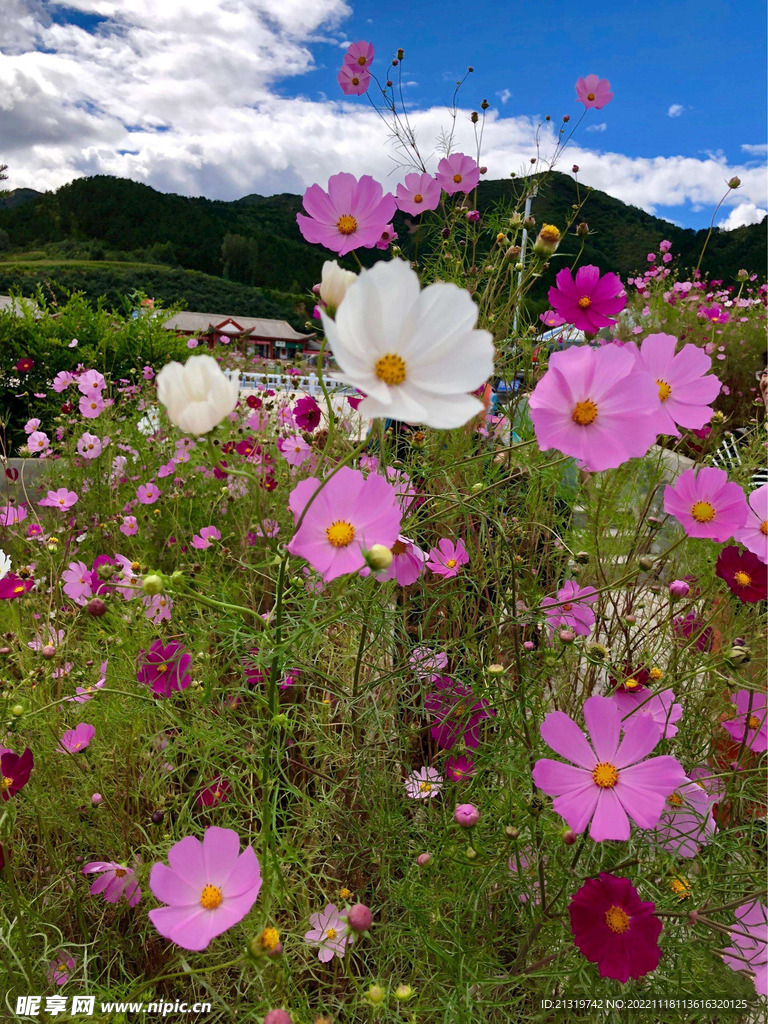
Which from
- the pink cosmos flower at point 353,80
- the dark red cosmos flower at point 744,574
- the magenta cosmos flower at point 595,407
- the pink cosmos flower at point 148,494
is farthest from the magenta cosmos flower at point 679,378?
the pink cosmos flower at point 148,494

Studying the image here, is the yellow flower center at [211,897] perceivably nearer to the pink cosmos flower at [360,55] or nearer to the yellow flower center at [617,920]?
the yellow flower center at [617,920]

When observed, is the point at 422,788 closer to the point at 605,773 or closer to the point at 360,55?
the point at 605,773

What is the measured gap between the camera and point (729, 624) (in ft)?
4.33

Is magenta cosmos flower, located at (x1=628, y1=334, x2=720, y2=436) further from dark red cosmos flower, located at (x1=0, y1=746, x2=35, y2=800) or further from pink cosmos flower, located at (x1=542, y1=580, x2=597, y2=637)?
dark red cosmos flower, located at (x1=0, y1=746, x2=35, y2=800)

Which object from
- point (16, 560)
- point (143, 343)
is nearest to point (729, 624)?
point (16, 560)

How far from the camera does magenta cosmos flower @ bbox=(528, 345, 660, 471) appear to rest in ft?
1.70

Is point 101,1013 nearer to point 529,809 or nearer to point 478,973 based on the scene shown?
point 478,973

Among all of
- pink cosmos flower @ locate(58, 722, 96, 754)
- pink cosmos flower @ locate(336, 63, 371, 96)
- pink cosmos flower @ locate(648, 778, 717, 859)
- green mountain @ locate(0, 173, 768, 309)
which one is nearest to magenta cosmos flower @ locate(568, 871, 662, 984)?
pink cosmos flower @ locate(648, 778, 717, 859)

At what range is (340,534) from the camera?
490mm

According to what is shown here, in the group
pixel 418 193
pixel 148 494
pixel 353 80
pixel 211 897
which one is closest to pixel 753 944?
pixel 211 897

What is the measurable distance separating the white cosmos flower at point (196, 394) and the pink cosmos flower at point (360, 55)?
3.77ft

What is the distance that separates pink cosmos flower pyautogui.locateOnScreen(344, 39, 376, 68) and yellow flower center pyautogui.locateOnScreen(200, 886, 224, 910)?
4.63 feet

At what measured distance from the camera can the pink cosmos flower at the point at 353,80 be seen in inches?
50.4

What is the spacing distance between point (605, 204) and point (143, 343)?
12.7 meters
